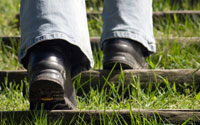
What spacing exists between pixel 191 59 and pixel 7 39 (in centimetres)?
138

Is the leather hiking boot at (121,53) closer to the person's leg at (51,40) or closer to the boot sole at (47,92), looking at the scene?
the person's leg at (51,40)

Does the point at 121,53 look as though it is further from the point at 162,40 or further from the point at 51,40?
the point at 162,40

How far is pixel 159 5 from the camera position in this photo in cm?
364

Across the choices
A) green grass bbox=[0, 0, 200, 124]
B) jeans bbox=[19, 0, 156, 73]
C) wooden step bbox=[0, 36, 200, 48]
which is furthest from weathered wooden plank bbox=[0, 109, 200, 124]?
wooden step bbox=[0, 36, 200, 48]

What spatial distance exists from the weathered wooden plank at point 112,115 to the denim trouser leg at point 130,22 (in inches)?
19.2

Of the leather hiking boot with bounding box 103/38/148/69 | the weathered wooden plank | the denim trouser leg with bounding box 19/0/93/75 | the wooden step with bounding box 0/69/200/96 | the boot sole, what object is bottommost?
the weathered wooden plank

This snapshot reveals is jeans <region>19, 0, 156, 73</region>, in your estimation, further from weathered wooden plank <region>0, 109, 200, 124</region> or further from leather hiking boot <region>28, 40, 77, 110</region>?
weathered wooden plank <region>0, 109, 200, 124</region>

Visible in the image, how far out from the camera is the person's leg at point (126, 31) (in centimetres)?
185

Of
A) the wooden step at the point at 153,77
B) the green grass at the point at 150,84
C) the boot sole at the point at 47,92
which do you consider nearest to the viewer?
the boot sole at the point at 47,92

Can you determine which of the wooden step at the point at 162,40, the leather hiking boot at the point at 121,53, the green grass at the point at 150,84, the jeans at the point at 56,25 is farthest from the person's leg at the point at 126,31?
the wooden step at the point at 162,40

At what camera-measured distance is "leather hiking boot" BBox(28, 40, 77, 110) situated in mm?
1473

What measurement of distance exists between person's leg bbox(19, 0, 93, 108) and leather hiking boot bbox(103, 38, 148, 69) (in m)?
0.26

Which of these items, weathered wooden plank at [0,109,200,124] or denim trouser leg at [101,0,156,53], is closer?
weathered wooden plank at [0,109,200,124]

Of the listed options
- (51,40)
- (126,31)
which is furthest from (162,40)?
(51,40)
